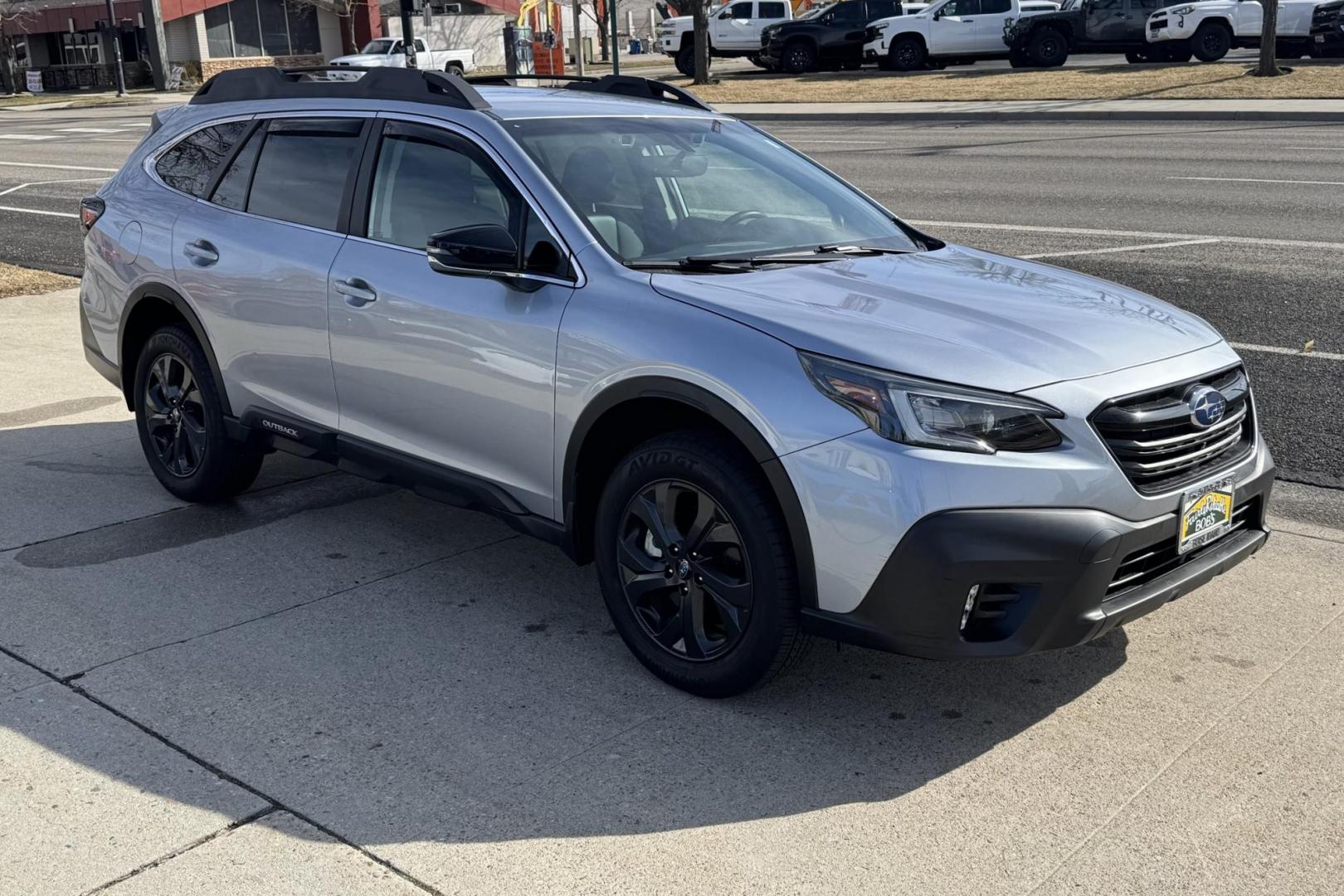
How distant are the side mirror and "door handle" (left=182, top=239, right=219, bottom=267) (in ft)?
5.03

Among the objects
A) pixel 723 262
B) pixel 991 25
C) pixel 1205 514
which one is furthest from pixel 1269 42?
pixel 1205 514

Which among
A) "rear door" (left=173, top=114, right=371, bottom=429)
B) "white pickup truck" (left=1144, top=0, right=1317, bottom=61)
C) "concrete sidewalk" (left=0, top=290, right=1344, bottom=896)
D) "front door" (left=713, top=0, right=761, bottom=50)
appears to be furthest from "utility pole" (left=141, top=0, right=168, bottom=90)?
"concrete sidewalk" (left=0, top=290, right=1344, bottom=896)

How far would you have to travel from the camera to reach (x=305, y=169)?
5.29m

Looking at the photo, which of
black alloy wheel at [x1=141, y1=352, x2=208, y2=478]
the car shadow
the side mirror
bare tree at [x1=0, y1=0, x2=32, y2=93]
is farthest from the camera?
bare tree at [x1=0, y1=0, x2=32, y2=93]

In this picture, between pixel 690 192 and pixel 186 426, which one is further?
pixel 186 426

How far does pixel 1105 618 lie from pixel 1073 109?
21.4 m

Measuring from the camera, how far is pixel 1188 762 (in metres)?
3.65

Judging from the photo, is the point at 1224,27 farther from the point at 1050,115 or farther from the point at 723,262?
the point at 723,262

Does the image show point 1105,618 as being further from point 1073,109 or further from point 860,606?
point 1073,109

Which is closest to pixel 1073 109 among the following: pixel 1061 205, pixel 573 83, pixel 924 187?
pixel 924 187

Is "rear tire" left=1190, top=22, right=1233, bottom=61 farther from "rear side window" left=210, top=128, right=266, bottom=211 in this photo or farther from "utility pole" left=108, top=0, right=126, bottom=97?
"utility pole" left=108, top=0, right=126, bottom=97

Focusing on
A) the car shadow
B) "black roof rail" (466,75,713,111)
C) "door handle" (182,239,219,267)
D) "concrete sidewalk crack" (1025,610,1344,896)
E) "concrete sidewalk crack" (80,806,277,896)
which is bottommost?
"concrete sidewalk crack" (1025,610,1344,896)

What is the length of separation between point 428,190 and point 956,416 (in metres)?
2.18

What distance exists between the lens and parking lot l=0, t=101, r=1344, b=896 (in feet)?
10.7
